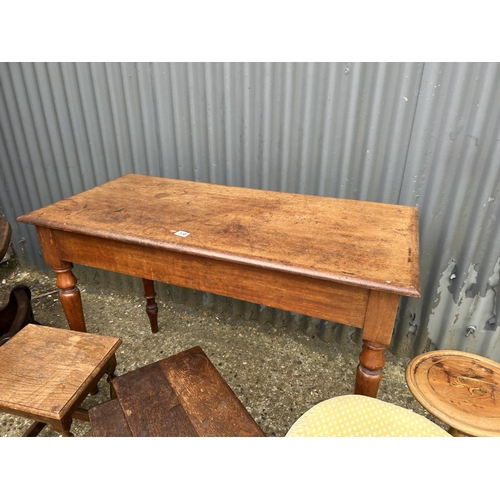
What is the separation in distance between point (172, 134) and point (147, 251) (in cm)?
131

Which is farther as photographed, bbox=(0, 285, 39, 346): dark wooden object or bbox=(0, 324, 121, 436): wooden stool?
bbox=(0, 285, 39, 346): dark wooden object

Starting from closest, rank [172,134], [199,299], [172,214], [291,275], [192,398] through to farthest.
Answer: [291,275] < [192,398] < [172,214] < [172,134] < [199,299]

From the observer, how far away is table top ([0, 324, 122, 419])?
143 centimetres

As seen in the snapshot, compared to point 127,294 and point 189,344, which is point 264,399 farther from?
point 127,294

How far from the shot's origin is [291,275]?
130 centimetres

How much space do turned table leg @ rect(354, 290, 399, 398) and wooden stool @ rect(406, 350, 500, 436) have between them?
6.2 inches

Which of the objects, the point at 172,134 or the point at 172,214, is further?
the point at 172,134

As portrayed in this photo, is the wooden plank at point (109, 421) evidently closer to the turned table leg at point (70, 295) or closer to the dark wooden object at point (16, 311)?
the turned table leg at point (70, 295)

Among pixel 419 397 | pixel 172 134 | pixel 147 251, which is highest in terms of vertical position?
pixel 172 134

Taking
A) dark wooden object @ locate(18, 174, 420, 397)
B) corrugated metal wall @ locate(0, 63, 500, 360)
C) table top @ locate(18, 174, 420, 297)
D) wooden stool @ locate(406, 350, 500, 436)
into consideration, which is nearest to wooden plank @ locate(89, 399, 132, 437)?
dark wooden object @ locate(18, 174, 420, 397)

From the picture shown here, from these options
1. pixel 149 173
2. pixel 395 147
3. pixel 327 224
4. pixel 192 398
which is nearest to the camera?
pixel 192 398

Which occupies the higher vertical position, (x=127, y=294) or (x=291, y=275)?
(x=291, y=275)

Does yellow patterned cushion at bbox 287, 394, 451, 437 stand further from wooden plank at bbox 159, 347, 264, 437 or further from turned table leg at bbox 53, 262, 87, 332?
turned table leg at bbox 53, 262, 87, 332
